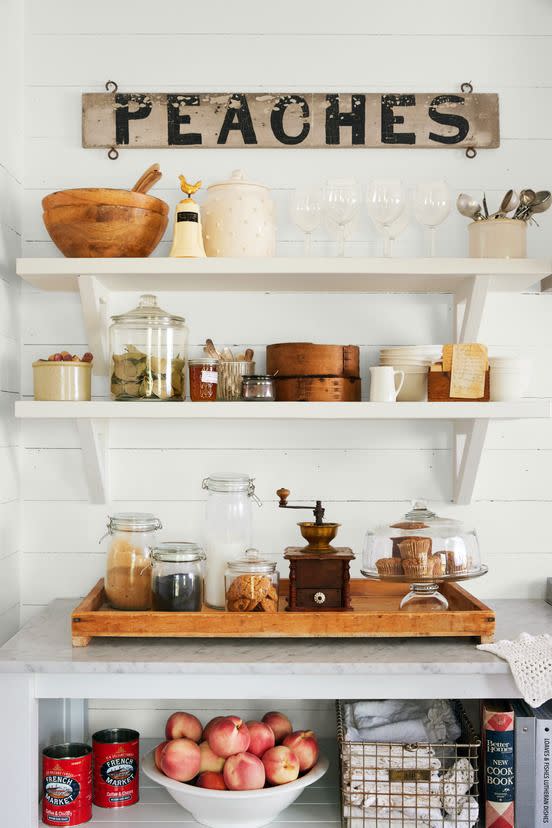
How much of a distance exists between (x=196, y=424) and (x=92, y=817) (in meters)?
0.93

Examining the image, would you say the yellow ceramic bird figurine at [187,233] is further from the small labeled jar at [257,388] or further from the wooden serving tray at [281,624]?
the wooden serving tray at [281,624]

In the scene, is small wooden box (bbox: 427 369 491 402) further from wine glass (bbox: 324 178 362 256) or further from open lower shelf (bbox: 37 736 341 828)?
open lower shelf (bbox: 37 736 341 828)

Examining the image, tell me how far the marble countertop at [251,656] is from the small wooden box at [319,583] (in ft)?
0.26

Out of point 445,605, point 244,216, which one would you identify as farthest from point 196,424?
point 445,605

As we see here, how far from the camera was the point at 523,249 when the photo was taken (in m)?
2.02

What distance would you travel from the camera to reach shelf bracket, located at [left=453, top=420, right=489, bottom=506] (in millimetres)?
2053

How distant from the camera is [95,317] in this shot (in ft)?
6.68

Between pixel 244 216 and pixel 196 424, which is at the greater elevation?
pixel 244 216

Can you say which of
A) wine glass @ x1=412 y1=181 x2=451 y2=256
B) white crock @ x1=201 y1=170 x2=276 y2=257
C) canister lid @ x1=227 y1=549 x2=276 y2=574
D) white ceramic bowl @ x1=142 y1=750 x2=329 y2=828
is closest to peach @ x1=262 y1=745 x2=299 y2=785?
white ceramic bowl @ x1=142 y1=750 x2=329 y2=828

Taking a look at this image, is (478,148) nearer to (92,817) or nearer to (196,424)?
(196,424)

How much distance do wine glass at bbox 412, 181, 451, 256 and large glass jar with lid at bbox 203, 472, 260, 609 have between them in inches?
28.9

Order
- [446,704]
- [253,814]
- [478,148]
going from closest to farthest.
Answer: [253,814], [446,704], [478,148]

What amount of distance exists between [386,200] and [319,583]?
2.84 feet

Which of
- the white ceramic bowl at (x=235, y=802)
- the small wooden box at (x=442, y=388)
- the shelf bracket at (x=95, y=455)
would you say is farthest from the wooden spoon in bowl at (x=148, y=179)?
the white ceramic bowl at (x=235, y=802)
